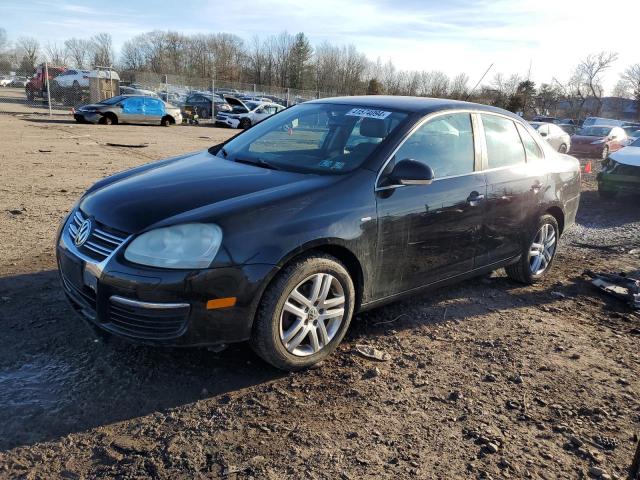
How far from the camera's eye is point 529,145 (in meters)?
4.97

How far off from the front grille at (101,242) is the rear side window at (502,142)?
3.00 m

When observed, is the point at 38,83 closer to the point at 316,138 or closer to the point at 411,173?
the point at 316,138

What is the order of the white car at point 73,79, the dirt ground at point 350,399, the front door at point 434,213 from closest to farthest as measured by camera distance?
the dirt ground at point 350,399 < the front door at point 434,213 < the white car at point 73,79

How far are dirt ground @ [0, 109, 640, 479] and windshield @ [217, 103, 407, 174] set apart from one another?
4.29ft

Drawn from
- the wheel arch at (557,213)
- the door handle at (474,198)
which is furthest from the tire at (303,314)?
the wheel arch at (557,213)

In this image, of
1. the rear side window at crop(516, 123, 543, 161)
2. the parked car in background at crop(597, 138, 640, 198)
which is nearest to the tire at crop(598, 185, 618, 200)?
the parked car in background at crop(597, 138, 640, 198)

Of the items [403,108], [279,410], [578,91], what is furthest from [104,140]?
[578,91]

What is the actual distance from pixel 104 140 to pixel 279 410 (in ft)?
48.3

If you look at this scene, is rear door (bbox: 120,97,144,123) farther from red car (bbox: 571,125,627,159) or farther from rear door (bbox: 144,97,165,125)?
red car (bbox: 571,125,627,159)

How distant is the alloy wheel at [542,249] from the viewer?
5.14m

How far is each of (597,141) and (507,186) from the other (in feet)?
59.0

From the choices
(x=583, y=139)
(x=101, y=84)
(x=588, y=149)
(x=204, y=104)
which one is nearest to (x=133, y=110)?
(x=101, y=84)

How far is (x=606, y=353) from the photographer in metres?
3.87

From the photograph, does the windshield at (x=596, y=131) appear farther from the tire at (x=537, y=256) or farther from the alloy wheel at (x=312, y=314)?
the alloy wheel at (x=312, y=314)
